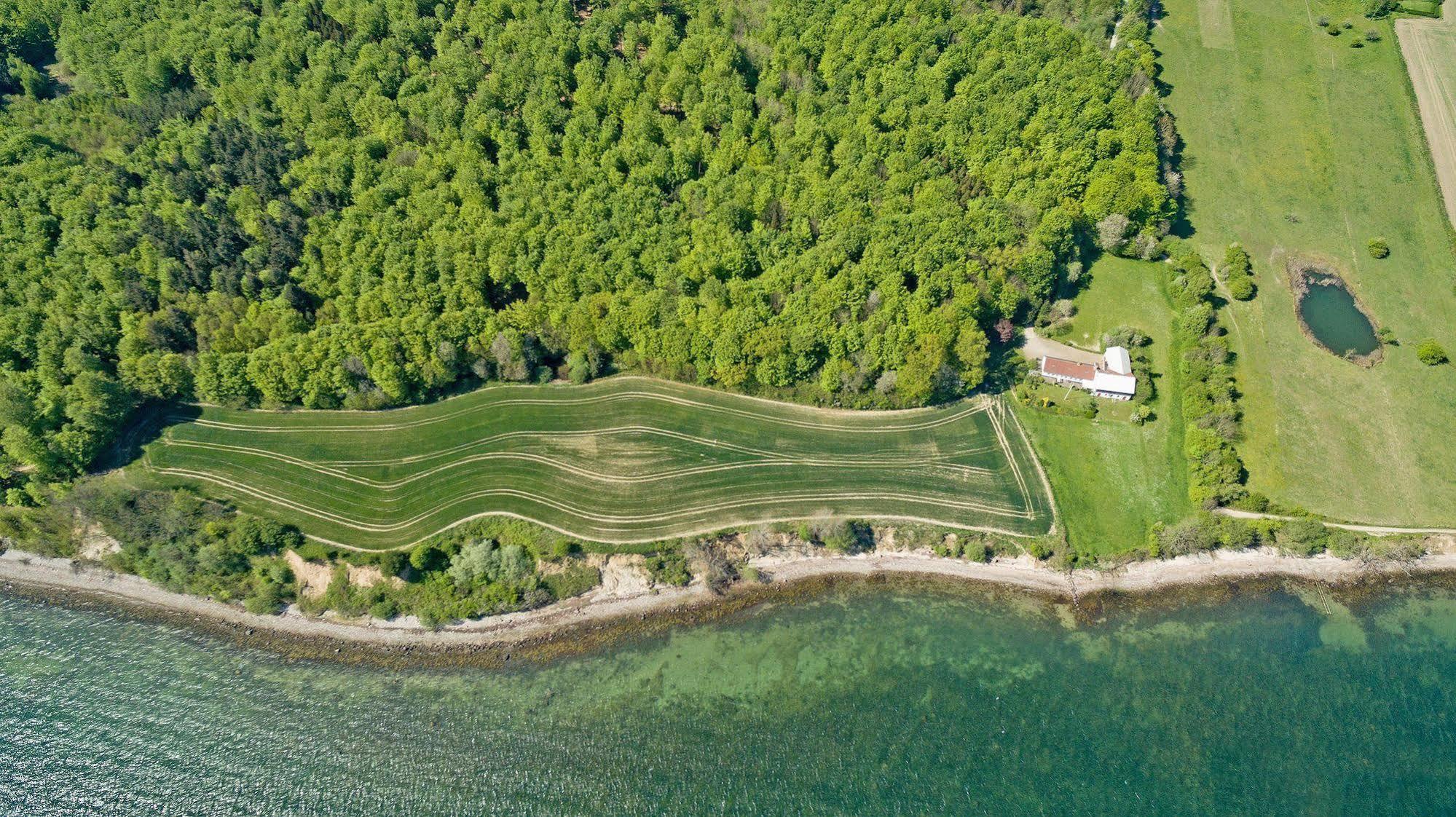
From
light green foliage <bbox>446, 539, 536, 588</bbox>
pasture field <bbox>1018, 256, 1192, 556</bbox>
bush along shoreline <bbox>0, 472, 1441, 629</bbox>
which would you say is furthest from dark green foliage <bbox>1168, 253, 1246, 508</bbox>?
light green foliage <bbox>446, 539, 536, 588</bbox>

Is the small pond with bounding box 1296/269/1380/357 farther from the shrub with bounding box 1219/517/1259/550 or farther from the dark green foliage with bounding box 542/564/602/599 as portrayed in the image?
the dark green foliage with bounding box 542/564/602/599

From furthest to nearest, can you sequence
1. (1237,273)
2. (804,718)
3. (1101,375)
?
1. (1237,273)
2. (1101,375)
3. (804,718)

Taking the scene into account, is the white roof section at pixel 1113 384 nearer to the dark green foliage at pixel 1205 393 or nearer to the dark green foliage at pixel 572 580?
the dark green foliage at pixel 1205 393

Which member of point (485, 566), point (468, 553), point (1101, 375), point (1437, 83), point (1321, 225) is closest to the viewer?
point (485, 566)

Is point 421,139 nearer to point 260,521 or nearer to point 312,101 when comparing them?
point 312,101

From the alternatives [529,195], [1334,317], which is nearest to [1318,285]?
[1334,317]

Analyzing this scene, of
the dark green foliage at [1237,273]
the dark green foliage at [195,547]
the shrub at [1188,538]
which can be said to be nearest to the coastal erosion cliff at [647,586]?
the shrub at [1188,538]

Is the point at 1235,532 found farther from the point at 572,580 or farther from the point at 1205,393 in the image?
the point at 572,580
